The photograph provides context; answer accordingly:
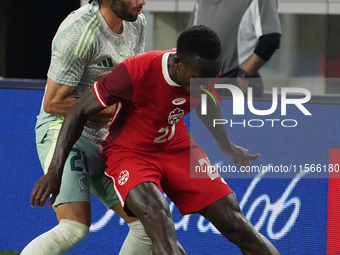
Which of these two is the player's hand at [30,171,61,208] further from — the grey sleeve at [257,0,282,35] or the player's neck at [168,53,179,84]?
the grey sleeve at [257,0,282,35]

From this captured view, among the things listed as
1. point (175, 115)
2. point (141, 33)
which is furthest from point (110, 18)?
point (175, 115)

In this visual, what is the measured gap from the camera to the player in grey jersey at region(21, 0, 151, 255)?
2799 millimetres

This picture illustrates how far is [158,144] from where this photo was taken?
112 inches

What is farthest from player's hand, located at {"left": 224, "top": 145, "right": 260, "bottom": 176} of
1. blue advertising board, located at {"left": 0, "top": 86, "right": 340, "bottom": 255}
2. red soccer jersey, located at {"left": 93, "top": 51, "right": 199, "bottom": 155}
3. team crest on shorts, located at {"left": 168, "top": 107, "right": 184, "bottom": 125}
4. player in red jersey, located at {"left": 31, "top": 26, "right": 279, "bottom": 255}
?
blue advertising board, located at {"left": 0, "top": 86, "right": 340, "bottom": 255}

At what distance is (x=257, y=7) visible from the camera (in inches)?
154

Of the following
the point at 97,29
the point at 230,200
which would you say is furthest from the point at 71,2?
the point at 230,200

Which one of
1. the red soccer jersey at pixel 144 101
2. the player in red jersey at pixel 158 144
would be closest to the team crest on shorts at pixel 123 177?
the player in red jersey at pixel 158 144

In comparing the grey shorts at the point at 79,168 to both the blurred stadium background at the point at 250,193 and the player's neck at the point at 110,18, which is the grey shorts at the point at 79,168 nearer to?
the player's neck at the point at 110,18

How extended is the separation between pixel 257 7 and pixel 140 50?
112 centimetres

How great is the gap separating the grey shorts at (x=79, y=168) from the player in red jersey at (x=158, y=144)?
0.10 m

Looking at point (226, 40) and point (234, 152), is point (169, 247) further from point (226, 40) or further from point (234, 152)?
point (226, 40)

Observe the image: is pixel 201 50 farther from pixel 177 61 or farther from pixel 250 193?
pixel 250 193

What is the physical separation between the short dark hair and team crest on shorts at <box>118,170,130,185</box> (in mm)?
643

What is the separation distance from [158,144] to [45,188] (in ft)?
2.21
